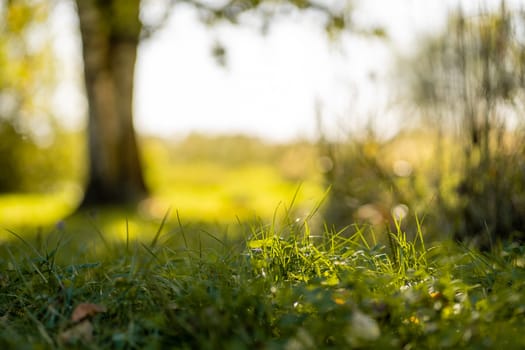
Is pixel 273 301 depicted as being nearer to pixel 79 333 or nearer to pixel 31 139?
pixel 79 333

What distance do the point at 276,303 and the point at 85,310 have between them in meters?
0.58

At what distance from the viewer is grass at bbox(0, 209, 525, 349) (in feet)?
5.89

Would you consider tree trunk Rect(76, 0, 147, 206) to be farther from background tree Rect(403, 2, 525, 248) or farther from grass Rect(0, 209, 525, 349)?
grass Rect(0, 209, 525, 349)

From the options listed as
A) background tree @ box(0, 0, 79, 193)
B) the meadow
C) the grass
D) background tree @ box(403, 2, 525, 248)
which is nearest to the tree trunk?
background tree @ box(0, 0, 79, 193)

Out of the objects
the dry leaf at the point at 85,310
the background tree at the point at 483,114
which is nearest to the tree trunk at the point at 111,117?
the background tree at the point at 483,114

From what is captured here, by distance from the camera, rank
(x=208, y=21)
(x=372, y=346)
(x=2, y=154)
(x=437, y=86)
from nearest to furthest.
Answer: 1. (x=372, y=346)
2. (x=437, y=86)
3. (x=208, y=21)
4. (x=2, y=154)

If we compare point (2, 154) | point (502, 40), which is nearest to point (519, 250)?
point (502, 40)

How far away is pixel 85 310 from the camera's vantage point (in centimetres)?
199

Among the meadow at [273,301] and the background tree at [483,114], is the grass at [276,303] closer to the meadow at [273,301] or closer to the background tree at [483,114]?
the meadow at [273,301]

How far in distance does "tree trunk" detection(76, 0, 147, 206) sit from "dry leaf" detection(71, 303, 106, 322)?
9008 mm

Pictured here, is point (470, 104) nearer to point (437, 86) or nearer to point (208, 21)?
point (437, 86)

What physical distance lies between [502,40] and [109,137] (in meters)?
8.20

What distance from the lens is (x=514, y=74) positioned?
380 centimetres

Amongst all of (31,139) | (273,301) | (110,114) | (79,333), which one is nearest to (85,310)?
(79,333)
